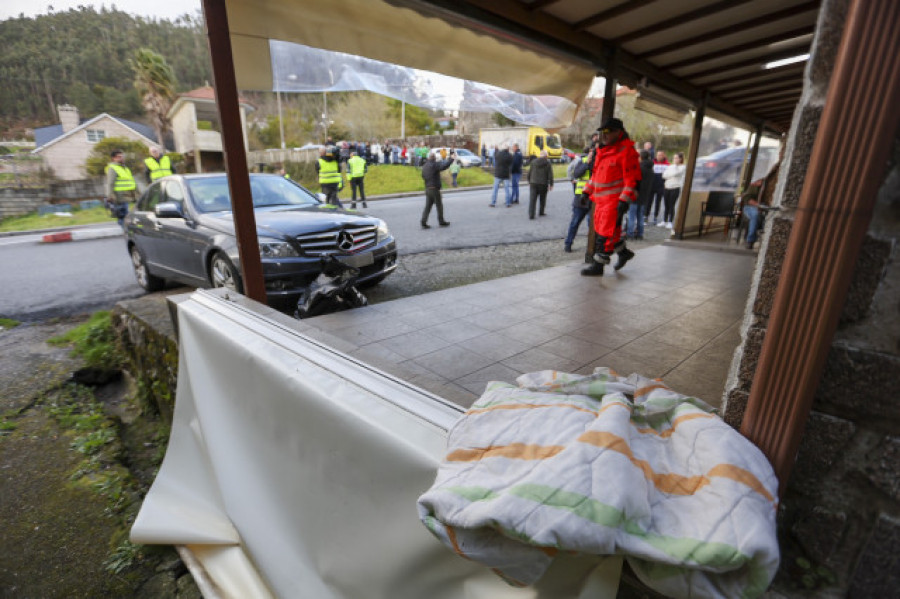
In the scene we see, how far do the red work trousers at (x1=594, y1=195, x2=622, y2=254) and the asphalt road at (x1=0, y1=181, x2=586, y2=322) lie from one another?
3719mm

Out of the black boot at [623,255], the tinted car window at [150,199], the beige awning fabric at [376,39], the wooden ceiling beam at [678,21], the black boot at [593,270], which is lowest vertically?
the black boot at [593,270]

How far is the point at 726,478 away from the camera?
94 centimetres

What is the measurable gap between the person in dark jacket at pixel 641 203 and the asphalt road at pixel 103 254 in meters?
1.57

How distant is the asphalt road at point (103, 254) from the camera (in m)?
6.53

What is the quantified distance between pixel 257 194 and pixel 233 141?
9.70 ft

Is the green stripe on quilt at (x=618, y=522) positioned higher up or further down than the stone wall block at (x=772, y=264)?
further down

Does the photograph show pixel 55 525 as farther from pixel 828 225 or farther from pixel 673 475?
pixel 828 225

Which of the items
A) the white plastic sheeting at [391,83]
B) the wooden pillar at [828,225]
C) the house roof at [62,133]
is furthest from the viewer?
the house roof at [62,133]

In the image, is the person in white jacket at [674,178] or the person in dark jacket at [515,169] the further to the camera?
the person in dark jacket at [515,169]

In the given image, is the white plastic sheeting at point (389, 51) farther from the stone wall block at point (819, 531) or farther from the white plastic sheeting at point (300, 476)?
the stone wall block at point (819, 531)

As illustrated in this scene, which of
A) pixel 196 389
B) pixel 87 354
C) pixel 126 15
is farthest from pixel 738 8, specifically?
pixel 126 15

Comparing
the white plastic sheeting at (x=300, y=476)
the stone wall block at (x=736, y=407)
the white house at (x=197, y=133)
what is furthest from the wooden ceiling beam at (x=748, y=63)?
the white house at (x=197, y=133)

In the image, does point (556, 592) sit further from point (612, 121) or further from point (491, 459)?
point (612, 121)

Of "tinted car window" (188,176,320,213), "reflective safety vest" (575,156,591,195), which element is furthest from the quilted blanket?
"reflective safety vest" (575,156,591,195)
